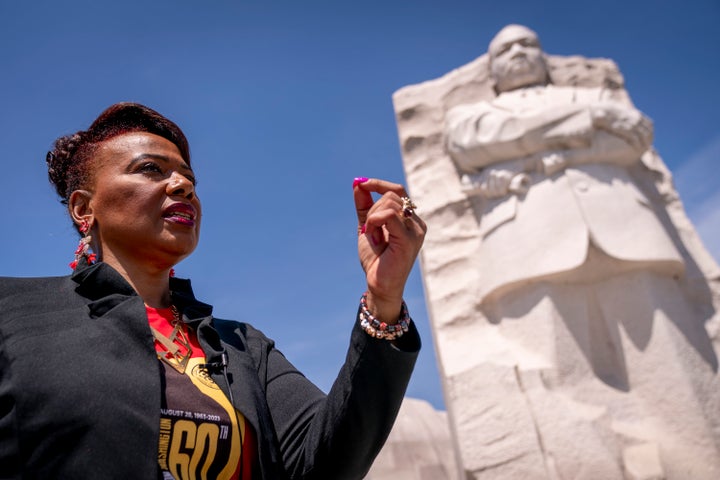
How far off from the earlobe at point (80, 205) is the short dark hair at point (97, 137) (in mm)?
20

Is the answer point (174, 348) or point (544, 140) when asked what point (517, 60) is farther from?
point (174, 348)

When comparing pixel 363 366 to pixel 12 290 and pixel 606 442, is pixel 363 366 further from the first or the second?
pixel 606 442

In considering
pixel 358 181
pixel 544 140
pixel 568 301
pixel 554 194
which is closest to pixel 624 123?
pixel 544 140

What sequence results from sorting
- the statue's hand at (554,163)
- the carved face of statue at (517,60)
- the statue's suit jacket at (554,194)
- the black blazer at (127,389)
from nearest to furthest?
the black blazer at (127,389) → the statue's suit jacket at (554,194) → the statue's hand at (554,163) → the carved face of statue at (517,60)

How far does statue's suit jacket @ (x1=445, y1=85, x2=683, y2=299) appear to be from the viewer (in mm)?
3346

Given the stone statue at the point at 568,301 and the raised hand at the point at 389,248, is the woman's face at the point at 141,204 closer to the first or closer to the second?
the raised hand at the point at 389,248

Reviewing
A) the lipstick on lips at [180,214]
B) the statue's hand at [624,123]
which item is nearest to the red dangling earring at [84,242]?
the lipstick on lips at [180,214]

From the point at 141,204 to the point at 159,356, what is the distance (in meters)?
0.31

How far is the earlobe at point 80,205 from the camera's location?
1.29 m

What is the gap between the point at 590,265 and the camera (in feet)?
11.1

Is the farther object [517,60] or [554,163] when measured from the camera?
[517,60]

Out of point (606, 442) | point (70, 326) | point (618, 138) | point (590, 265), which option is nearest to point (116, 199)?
point (70, 326)

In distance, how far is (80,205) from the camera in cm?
130

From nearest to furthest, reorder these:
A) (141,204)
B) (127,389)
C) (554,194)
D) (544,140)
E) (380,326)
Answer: (127,389) < (380,326) < (141,204) < (554,194) < (544,140)
